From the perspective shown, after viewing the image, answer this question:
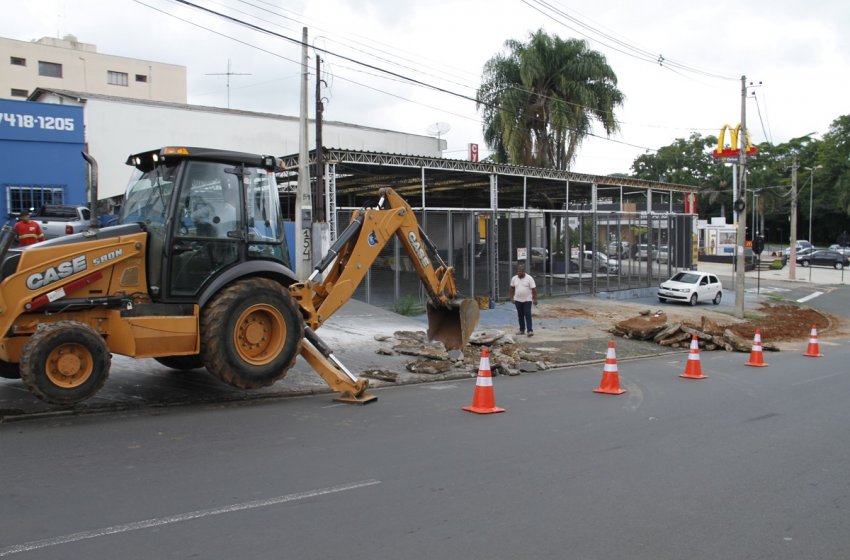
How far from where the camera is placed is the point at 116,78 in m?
56.8

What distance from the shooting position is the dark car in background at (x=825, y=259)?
5941cm

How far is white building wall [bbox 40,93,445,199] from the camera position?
32219 mm

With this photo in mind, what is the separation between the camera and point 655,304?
97.8 feet

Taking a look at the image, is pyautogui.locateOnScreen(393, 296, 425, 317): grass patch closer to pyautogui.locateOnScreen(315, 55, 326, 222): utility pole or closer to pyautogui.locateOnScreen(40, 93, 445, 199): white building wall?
pyautogui.locateOnScreen(315, 55, 326, 222): utility pole

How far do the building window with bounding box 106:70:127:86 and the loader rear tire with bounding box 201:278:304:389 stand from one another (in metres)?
55.6

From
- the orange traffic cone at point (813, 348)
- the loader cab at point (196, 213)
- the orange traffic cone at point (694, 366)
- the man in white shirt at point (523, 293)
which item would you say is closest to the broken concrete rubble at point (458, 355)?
the man in white shirt at point (523, 293)

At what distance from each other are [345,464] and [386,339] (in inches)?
331

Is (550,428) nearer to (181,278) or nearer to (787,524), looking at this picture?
(787,524)

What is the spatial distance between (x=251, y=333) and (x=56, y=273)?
7.30ft

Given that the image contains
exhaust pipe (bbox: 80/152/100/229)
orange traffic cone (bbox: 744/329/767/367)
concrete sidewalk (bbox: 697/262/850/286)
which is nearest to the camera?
exhaust pipe (bbox: 80/152/100/229)

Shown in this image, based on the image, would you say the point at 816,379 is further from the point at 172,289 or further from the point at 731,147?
the point at 731,147

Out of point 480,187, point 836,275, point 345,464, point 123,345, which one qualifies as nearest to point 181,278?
point 123,345

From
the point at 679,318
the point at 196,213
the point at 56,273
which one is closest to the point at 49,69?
the point at 679,318

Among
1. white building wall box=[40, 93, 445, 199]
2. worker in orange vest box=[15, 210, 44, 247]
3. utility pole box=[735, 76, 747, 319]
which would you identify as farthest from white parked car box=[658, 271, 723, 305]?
worker in orange vest box=[15, 210, 44, 247]
